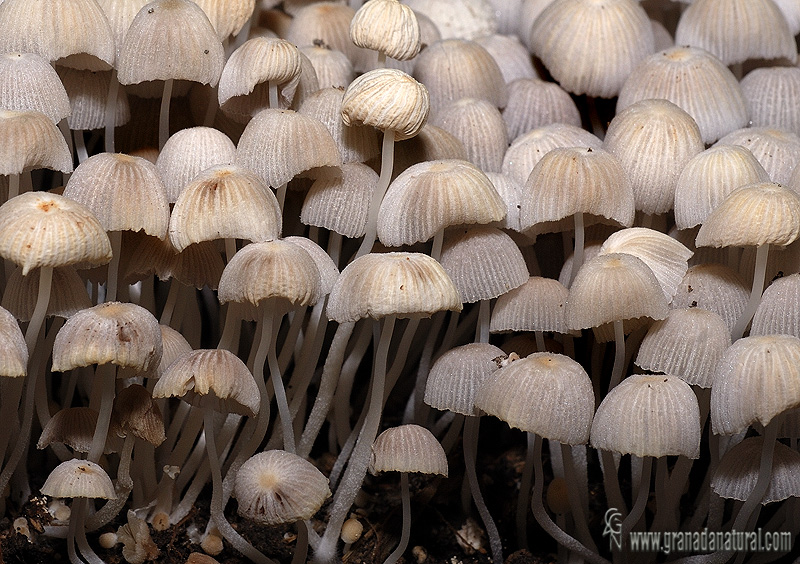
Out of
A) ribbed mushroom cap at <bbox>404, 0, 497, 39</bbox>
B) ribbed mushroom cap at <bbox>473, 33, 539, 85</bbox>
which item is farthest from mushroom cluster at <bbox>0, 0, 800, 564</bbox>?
ribbed mushroom cap at <bbox>404, 0, 497, 39</bbox>

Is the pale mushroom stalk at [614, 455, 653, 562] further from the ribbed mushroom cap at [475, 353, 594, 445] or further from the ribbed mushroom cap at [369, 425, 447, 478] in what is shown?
the ribbed mushroom cap at [369, 425, 447, 478]

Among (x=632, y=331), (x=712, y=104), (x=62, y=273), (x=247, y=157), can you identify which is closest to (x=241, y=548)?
(x=62, y=273)

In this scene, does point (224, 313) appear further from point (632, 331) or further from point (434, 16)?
point (434, 16)

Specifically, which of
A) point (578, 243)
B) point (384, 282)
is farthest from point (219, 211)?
point (578, 243)

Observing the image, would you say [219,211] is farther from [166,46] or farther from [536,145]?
[536,145]

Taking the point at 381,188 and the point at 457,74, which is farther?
the point at 457,74
